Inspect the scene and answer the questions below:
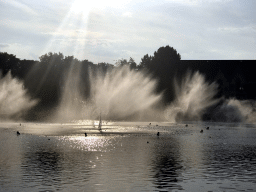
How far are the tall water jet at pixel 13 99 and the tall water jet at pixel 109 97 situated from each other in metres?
10.1

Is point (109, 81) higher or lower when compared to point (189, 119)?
higher

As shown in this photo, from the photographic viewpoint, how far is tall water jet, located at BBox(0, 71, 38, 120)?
12453cm

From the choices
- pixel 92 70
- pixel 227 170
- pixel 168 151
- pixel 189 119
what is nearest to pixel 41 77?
pixel 92 70

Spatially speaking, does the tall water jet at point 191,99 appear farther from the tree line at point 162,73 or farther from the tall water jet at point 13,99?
the tall water jet at point 13,99

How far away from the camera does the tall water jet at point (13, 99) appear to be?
12453cm

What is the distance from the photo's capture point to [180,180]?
990 inches

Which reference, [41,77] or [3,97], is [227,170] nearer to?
[3,97]

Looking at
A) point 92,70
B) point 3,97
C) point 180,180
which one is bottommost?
point 180,180

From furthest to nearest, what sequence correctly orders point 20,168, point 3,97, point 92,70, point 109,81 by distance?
point 92,70, point 109,81, point 3,97, point 20,168

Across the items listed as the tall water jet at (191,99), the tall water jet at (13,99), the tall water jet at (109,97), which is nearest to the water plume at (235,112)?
the tall water jet at (191,99)

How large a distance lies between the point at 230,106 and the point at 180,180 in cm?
10884

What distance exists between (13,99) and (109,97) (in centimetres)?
2840

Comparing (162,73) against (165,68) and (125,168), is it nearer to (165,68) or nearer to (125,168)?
(165,68)

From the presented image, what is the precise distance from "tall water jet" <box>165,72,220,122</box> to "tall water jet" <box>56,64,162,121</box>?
6.80 meters
